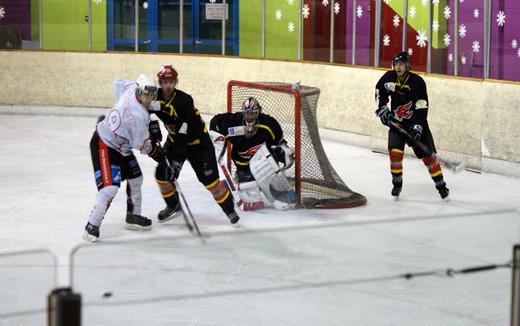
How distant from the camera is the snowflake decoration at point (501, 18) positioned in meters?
8.23

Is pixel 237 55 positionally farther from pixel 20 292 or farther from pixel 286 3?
pixel 20 292

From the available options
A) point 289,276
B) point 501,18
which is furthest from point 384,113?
point 289,276

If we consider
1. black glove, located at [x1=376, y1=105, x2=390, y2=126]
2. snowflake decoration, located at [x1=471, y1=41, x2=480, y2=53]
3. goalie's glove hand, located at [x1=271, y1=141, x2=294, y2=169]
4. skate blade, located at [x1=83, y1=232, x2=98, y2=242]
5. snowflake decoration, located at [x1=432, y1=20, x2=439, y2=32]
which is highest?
snowflake decoration, located at [x1=432, y1=20, x2=439, y2=32]

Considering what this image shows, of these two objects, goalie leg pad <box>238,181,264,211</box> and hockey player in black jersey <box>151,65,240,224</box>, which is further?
goalie leg pad <box>238,181,264,211</box>

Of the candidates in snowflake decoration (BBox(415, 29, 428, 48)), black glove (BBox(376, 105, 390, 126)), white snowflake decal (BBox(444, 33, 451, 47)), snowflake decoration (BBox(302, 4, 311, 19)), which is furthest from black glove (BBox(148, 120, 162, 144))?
snowflake decoration (BBox(302, 4, 311, 19))

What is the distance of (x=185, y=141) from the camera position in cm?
632

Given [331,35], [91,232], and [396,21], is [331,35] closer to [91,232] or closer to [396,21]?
[396,21]

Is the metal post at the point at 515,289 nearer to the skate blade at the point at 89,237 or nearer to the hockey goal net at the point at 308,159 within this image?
the skate blade at the point at 89,237

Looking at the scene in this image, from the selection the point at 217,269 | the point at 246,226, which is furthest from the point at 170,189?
the point at 217,269

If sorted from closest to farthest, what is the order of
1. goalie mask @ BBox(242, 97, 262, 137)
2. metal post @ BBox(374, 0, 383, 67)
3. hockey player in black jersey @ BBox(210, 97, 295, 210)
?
goalie mask @ BBox(242, 97, 262, 137)
hockey player in black jersey @ BBox(210, 97, 295, 210)
metal post @ BBox(374, 0, 383, 67)

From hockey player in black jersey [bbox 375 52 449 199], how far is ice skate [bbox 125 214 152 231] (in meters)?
1.96

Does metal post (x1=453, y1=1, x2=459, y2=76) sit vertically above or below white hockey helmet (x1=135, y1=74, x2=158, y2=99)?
above

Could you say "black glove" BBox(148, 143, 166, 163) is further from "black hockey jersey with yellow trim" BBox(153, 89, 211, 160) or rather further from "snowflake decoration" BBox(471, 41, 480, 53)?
"snowflake decoration" BBox(471, 41, 480, 53)

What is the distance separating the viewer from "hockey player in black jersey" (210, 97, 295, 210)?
22.2ft
